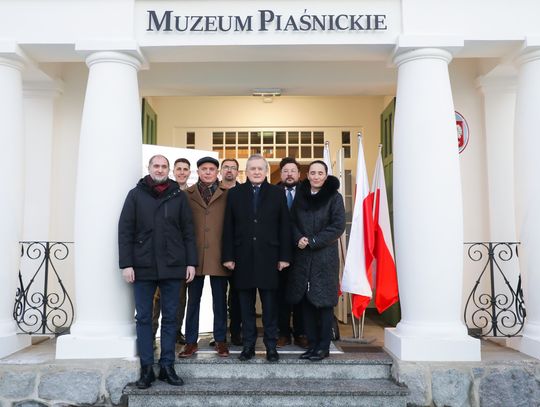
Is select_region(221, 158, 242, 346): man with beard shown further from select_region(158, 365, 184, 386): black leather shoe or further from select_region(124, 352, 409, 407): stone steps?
select_region(158, 365, 184, 386): black leather shoe

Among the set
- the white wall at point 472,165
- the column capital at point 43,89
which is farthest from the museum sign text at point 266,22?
the column capital at point 43,89

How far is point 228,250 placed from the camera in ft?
15.6

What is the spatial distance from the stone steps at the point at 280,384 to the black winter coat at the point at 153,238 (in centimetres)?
98

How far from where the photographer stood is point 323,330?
15.8 ft

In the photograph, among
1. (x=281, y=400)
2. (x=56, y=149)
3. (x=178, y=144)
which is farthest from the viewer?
(x=178, y=144)

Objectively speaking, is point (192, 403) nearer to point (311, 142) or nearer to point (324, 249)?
point (324, 249)

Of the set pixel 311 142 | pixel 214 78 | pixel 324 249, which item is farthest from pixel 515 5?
pixel 311 142

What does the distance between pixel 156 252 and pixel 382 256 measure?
2.38 m

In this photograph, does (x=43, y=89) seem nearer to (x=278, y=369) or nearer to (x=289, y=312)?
(x=289, y=312)

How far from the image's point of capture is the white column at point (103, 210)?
477 centimetres

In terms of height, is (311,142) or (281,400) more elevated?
(311,142)

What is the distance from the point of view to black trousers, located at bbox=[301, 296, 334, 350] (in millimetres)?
4793

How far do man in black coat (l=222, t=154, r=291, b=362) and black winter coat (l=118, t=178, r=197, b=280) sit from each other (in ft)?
1.40

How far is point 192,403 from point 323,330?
4.46 ft
